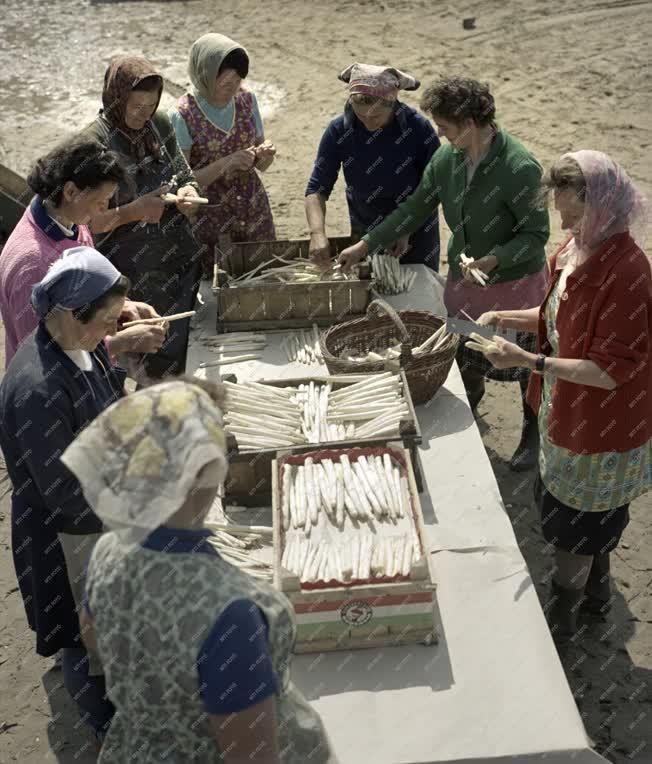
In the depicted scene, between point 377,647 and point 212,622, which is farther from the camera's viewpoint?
point 377,647

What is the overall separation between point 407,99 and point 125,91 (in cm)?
778

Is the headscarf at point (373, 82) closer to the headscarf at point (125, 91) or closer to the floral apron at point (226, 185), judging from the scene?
the floral apron at point (226, 185)

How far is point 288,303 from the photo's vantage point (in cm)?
516

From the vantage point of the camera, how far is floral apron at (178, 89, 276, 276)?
5605 mm

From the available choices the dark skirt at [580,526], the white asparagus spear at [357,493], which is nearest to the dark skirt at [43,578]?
the white asparagus spear at [357,493]

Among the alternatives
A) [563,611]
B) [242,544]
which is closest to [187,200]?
[242,544]

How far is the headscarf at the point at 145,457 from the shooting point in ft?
6.49

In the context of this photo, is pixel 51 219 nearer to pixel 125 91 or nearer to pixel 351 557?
pixel 125 91

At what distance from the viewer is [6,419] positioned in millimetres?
3197

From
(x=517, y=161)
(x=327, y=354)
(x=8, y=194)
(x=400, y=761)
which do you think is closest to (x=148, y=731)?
(x=400, y=761)

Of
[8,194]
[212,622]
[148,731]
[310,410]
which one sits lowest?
[8,194]

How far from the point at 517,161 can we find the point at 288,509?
99.5 inches

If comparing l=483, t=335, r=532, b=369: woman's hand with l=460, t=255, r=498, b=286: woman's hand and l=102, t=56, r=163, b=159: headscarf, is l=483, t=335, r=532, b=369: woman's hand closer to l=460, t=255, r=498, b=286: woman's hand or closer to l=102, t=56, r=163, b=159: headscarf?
l=460, t=255, r=498, b=286: woman's hand

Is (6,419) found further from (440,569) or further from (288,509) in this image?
(440,569)
